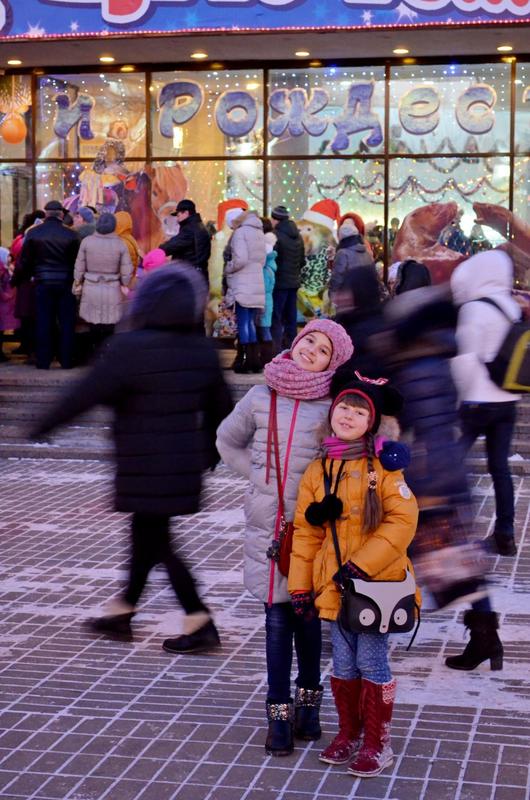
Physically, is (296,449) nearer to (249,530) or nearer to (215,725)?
(249,530)

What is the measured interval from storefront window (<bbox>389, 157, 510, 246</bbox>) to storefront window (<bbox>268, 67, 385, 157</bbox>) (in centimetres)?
57

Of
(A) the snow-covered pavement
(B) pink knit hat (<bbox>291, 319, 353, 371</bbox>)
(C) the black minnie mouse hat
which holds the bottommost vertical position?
(A) the snow-covered pavement

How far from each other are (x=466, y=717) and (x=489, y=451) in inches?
114

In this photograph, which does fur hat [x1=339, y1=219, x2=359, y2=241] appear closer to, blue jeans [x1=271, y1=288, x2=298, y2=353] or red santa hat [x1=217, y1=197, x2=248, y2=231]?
blue jeans [x1=271, y1=288, x2=298, y2=353]

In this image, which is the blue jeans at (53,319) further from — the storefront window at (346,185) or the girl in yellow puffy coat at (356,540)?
the girl in yellow puffy coat at (356,540)

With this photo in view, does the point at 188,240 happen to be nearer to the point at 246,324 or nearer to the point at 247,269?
the point at 247,269

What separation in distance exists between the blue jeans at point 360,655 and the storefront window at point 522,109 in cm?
1360

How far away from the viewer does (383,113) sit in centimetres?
1767

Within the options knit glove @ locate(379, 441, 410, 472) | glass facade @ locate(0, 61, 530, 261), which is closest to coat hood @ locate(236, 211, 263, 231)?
glass facade @ locate(0, 61, 530, 261)

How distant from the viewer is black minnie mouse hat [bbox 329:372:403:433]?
474cm

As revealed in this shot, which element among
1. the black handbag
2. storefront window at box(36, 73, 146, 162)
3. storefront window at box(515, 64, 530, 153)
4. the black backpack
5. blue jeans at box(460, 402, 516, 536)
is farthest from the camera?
storefront window at box(36, 73, 146, 162)

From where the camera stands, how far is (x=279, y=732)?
495 centimetres

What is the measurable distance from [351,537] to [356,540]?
0.07ft

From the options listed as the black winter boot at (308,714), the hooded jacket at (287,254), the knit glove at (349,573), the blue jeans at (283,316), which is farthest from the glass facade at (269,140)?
the knit glove at (349,573)
